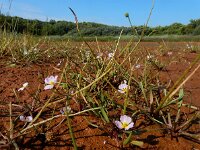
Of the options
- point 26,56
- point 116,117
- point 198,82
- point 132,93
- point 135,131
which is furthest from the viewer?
point 26,56

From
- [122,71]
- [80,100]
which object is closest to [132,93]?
[122,71]

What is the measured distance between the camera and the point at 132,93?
1.75 metres

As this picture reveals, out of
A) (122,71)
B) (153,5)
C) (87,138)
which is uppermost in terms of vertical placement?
(153,5)

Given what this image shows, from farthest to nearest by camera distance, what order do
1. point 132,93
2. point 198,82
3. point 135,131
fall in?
1. point 198,82
2. point 132,93
3. point 135,131

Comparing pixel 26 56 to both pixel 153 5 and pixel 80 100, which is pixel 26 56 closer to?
pixel 80 100

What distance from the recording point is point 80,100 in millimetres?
1481

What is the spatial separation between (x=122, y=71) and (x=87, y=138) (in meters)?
0.66

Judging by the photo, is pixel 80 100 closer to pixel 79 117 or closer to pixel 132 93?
pixel 79 117

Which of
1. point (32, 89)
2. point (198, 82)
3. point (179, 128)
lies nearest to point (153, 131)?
point (179, 128)

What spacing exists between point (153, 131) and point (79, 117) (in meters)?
0.30

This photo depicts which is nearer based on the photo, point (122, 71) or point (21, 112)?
point (21, 112)

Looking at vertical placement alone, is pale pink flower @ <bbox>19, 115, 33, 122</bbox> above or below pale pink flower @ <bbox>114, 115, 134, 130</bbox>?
below

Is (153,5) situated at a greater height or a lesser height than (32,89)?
greater

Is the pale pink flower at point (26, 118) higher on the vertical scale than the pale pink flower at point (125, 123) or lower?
lower
